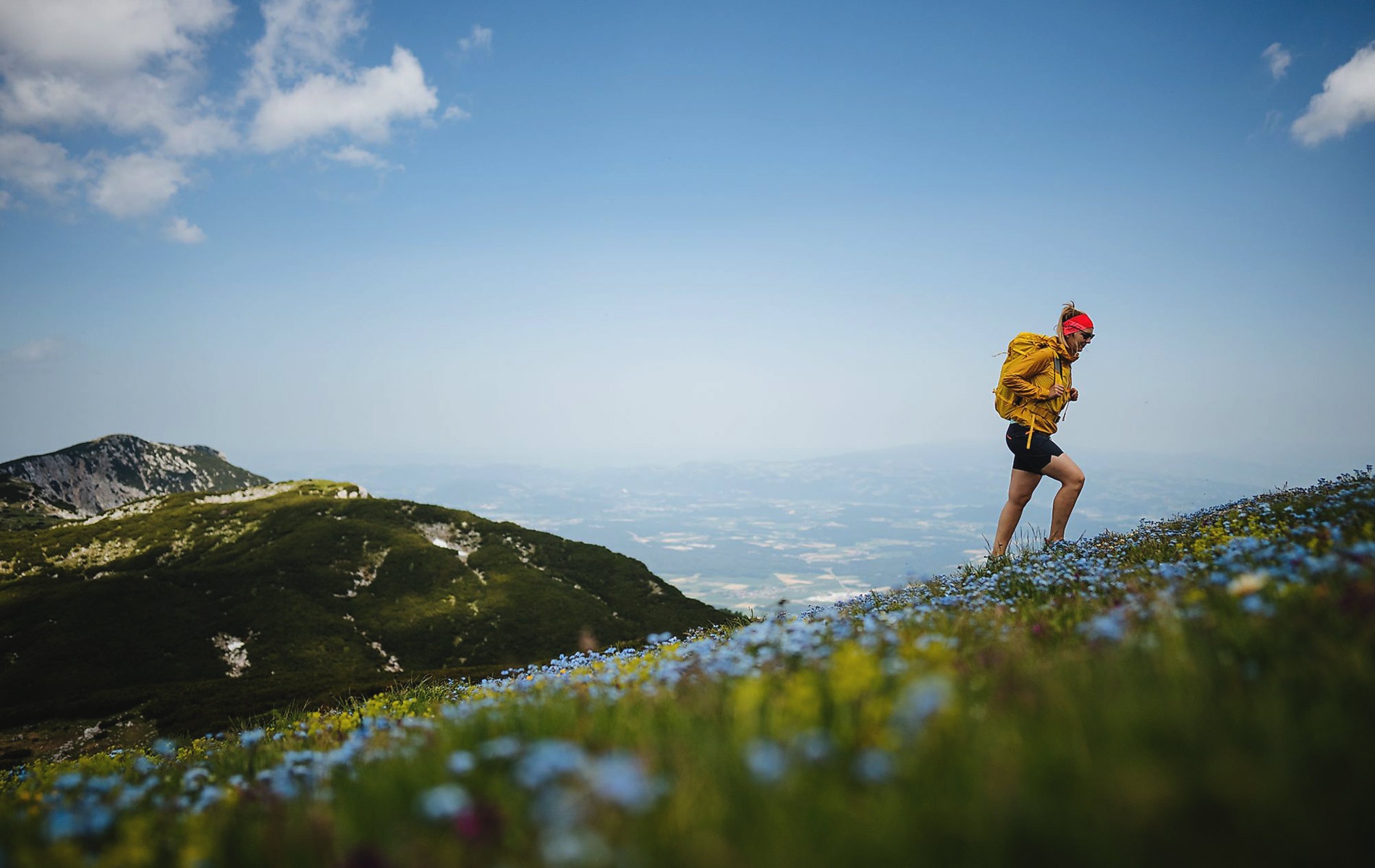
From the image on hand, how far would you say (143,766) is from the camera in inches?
187

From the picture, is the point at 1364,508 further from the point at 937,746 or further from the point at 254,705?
the point at 254,705

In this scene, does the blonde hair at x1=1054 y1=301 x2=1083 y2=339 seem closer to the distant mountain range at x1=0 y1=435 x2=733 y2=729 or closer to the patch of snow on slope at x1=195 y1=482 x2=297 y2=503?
the distant mountain range at x1=0 y1=435 x2=733 y2=729

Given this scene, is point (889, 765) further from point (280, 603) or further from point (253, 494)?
point (253, 494)

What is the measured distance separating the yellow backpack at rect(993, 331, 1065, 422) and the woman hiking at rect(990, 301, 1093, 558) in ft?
0.04

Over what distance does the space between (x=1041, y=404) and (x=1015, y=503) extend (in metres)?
1.74

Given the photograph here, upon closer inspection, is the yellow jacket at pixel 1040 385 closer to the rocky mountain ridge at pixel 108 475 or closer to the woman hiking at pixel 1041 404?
the woman hiking at pixel 1041 404

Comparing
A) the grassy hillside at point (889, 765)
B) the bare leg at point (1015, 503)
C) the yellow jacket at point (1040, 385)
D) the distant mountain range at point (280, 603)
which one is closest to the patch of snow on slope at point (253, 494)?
the distant mountain range at point (280, 603)

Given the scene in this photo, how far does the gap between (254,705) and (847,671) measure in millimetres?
24338

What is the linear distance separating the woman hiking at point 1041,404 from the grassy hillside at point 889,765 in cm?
547

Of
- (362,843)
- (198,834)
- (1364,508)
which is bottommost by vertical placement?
(198,834)

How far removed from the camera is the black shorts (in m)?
10.2

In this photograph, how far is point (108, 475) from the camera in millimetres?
95125

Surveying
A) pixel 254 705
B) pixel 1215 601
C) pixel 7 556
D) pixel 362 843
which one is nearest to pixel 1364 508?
pixel 1215 601

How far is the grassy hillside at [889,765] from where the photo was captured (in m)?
1.88
